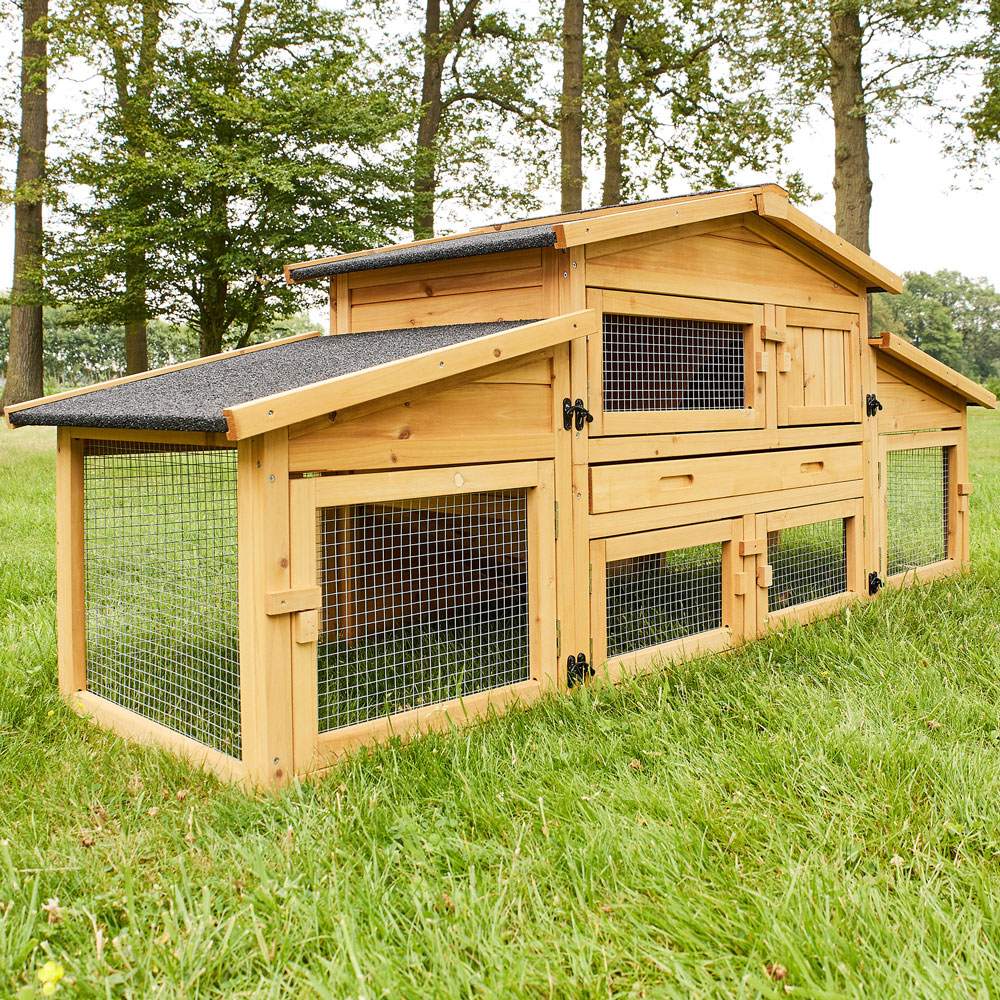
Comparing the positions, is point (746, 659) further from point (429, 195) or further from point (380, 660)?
point (429, 195)

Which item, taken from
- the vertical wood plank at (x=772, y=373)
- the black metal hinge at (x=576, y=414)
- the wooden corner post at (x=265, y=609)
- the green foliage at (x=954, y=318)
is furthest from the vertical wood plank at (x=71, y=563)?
the green foliage at (x=954, y=318)

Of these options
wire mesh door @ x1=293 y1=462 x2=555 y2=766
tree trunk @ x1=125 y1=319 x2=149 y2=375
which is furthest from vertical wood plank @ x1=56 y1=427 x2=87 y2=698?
tree trunk @ x1=125 y1=319 x2=149 y2=375

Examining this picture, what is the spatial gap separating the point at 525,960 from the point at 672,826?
2.31 ft

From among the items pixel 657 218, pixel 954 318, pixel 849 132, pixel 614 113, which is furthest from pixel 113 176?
pixel 954 318

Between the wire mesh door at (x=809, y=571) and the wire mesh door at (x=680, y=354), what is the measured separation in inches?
24.4

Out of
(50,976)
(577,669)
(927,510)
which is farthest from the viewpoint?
(927,510)

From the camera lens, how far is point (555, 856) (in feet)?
7.93

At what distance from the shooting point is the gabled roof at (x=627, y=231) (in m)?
3.71

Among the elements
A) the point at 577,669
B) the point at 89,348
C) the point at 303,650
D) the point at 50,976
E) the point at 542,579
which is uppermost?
the point at 89,348

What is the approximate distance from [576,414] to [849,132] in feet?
31.6

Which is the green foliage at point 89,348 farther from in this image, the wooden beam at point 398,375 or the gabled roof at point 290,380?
the wooden beam at point 398,375

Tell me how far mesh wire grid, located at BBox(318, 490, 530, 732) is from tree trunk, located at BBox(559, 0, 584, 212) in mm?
7768

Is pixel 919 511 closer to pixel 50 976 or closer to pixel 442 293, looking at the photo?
pixel 442 293

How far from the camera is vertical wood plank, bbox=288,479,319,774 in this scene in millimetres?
2900
